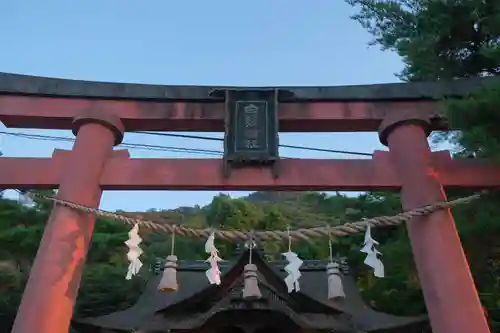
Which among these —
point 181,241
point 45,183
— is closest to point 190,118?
point 45,183

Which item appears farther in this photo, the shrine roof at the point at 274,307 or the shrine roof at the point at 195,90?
the shrine roof at the point at 274,307

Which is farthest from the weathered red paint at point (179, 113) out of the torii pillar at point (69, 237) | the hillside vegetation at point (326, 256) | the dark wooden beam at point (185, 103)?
the hillside vegetation at point (326, 256)

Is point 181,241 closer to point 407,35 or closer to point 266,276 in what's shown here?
point 266,276

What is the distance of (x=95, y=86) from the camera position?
16.4 ft

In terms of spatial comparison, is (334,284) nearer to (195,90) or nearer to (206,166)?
(206,166)

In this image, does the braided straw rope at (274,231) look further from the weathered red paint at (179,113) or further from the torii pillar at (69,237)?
the weathered red paint at (179,113)

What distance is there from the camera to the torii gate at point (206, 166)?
→ 157 inches

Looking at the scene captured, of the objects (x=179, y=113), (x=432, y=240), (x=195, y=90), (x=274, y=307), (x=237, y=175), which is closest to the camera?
(x=432, y=240)

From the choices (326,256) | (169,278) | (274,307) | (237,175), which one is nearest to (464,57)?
(237,175)

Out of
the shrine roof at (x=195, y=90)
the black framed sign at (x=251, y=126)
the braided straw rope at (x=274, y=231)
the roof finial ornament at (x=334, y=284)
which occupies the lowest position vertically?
the roof finial ornament at (x=334, y=284)

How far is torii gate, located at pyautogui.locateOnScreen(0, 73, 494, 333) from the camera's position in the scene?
400 cm

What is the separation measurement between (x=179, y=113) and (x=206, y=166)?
667 millimetres

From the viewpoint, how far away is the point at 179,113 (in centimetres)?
501

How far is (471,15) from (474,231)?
81.5 inches
